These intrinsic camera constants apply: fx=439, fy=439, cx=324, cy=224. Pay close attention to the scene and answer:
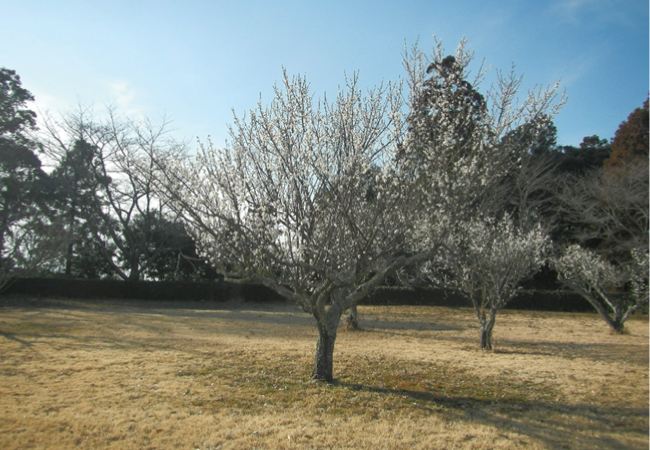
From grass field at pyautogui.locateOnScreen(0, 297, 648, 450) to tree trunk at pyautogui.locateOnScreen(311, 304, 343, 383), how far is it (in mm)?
224

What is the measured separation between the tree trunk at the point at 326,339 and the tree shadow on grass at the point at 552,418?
28.6 inches

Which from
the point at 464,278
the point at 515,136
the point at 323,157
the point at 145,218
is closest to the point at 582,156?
the point at 464,278

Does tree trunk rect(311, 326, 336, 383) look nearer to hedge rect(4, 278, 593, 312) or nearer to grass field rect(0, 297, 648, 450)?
grass field rect(0, 297, 648, 450)

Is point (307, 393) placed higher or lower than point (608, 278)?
lower

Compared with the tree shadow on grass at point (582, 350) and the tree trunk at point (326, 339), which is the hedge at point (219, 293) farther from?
the tree trunk at point (326, 339)

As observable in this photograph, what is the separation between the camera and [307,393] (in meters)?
5.36

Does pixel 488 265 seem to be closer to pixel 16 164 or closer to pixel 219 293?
pixel 219 293

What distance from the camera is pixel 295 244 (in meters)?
5.61

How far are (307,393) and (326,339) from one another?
2.47 feet

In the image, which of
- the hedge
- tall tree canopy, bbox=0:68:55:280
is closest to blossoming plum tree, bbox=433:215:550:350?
the hedge

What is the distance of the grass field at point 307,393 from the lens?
3928mm

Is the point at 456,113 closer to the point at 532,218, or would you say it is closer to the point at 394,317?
the point at 394,317

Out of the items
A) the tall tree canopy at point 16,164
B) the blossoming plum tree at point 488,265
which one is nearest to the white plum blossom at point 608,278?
the blossoming plum tree at point 488,265

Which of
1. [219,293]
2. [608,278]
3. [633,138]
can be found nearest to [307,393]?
[608,278]
